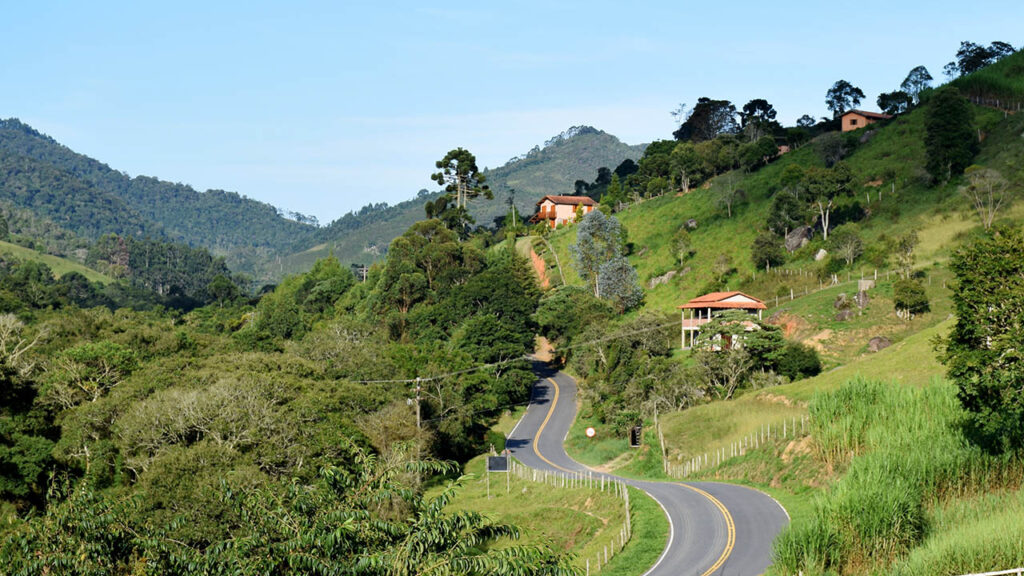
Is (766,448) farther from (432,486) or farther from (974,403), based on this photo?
(432,486)

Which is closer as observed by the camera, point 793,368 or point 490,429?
point 793,368

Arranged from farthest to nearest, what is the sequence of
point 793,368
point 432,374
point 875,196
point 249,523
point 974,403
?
point 875,196
point 432,374
point 793,368
point 974,403
point 249,523

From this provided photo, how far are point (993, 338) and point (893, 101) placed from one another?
117895 mm

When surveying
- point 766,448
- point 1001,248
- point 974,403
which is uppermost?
point 1001,248

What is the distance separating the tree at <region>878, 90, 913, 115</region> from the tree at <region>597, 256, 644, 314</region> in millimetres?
60531

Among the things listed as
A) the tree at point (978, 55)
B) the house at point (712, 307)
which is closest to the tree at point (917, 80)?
the tree at point (978, 55)

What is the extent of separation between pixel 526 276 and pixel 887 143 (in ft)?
183

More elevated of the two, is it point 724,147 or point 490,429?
point 724,147

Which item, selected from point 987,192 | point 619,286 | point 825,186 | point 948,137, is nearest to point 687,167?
point 825,186

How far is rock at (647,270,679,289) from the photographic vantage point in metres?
110

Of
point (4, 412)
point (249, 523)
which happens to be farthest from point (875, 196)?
point (249, 523)

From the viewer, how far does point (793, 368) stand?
6744 centimetres

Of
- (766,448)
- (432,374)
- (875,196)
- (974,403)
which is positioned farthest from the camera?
(875,196)

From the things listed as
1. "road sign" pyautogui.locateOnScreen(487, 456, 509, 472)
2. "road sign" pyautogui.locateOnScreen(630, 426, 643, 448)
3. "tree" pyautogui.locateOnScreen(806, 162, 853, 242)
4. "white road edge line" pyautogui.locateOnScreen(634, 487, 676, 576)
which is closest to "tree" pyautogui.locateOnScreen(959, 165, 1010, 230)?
"tree" pyautogui.locateOnScreen(806, 162, 853, 242)
